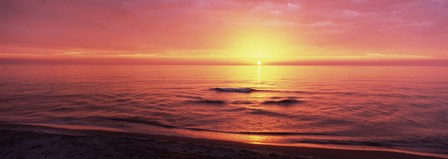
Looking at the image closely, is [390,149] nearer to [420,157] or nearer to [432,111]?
[420,157]

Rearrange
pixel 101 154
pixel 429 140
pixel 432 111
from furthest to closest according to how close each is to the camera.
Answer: pixel 432 111, pixel 429 140, pixel 101 154

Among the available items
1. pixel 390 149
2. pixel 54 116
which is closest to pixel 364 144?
pixel 390 149

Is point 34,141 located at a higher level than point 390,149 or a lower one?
higher

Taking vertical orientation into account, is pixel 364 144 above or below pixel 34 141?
below

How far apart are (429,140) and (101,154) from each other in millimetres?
16587

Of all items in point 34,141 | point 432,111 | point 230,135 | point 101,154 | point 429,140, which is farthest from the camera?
point 432,111

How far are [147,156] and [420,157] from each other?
11886 millimetres

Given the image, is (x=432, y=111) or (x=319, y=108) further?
(x=319, y=108)

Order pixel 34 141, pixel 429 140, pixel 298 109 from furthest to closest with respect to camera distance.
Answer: pixel 298 109 → pixel 429 140 → pixel 34 141

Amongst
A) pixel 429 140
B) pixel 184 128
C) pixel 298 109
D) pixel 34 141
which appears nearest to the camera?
pixel 34 141

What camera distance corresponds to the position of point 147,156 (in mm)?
9656

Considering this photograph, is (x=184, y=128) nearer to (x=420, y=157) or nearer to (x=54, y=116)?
(x=54, y=116)

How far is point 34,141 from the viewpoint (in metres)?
11.0

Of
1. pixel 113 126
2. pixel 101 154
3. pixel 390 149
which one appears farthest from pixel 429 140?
pixel 113 126
